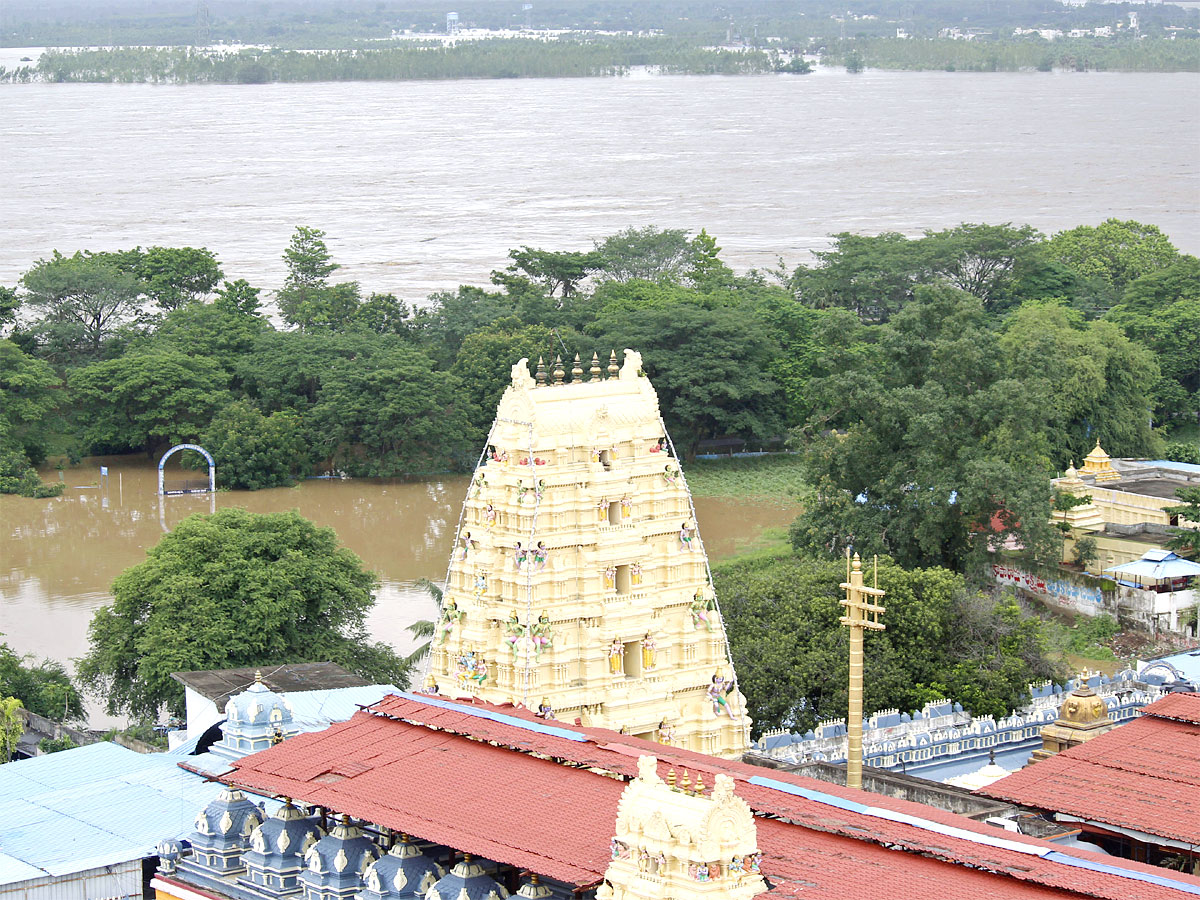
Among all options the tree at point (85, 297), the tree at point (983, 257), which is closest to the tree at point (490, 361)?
the tree at point (85, 297)

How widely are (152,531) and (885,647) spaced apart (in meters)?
22.5

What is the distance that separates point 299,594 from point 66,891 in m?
11.3

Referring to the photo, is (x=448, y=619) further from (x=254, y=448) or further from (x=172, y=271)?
(x=172, y=271)

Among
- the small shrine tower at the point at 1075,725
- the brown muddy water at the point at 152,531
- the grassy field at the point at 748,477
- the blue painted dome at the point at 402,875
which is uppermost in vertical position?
the blue painted dome at the point at 402,875

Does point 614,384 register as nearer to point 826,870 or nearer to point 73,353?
point 826,870

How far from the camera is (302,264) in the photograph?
71.9 m

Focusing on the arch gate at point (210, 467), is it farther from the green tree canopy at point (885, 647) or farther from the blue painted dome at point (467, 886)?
the blue painted dome at point (467, 886)

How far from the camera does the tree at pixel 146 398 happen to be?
185ft

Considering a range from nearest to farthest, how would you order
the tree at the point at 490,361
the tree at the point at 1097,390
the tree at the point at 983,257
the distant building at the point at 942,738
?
the distant building at the point at 942,738 < the tree at the point at 1097,390 < the tree at the point at 490,361 < the tree at the point at 983,257

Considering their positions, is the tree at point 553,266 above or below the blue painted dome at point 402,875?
below

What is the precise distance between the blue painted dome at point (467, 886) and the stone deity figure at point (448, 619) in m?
7.73

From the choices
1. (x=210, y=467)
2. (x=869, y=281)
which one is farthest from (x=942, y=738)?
(x=869, y=281)

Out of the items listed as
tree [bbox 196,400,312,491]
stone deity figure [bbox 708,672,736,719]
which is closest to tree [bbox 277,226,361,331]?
tree [bbox 196,400,312,491]

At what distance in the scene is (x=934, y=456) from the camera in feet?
133
